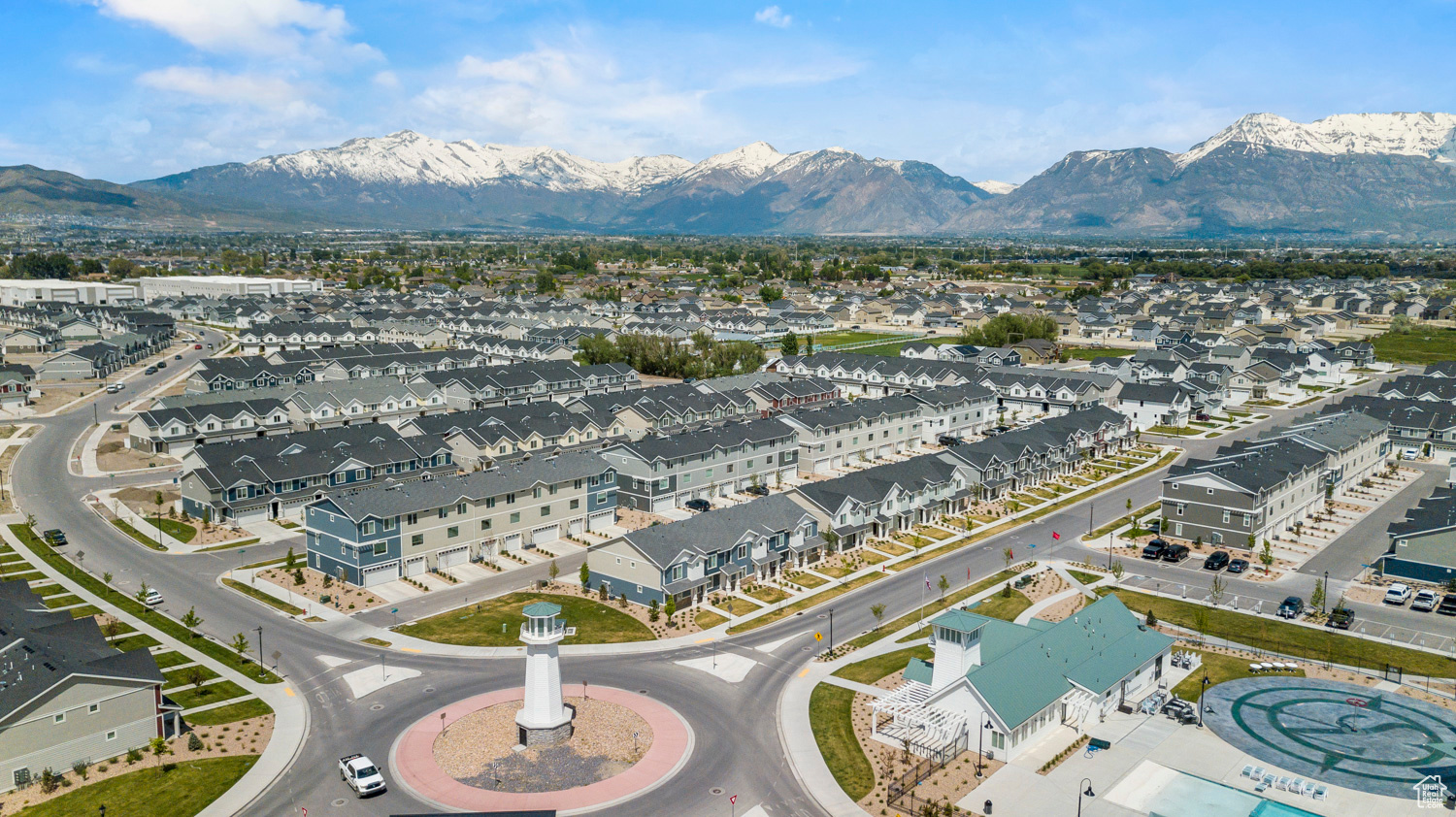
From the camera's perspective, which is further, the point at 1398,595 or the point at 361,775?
the point at 1398,595

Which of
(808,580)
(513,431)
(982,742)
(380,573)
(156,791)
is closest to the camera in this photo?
(156,791)

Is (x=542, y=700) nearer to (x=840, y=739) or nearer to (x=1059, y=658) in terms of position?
(x=840, y=739)

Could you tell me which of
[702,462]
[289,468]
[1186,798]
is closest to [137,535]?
[289,468]

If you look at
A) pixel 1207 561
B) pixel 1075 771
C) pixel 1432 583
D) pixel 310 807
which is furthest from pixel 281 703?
pixel 1432 583

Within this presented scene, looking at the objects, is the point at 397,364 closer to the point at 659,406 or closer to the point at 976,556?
the point at 659,406

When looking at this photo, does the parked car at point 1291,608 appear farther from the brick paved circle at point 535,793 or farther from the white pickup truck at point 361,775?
the white pickup truck at point 361,775
